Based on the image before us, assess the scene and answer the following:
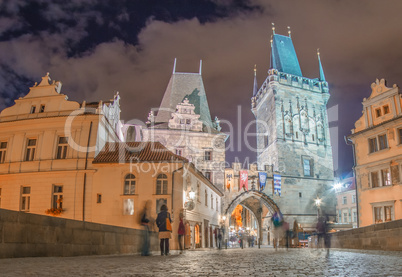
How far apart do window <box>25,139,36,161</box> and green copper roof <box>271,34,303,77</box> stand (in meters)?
34.8

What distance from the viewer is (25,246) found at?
302 inches

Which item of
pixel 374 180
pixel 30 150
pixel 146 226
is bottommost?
pixel 146 226

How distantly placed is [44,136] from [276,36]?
41015 mm

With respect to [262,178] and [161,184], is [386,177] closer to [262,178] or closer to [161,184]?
[161,184]

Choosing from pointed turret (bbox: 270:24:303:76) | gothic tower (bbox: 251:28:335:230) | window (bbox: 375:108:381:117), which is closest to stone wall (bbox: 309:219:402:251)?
window (bbox: 375:108:381:117)

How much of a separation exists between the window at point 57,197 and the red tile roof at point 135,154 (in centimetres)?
299

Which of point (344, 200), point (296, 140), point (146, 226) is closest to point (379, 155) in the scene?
point (146, 226)

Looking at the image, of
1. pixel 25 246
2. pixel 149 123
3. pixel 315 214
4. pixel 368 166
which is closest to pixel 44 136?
pixel 149 123

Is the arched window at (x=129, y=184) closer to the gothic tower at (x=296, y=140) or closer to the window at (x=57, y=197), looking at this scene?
the window at (x=57, y=197)

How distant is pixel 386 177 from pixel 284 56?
32.3 metres

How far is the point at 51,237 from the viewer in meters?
8.35

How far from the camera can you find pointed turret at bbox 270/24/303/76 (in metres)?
50.2

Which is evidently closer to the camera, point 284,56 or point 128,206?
point 128,206

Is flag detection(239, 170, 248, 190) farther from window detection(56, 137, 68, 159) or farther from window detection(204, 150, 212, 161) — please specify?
window detection(56, 137, 68, 159)
